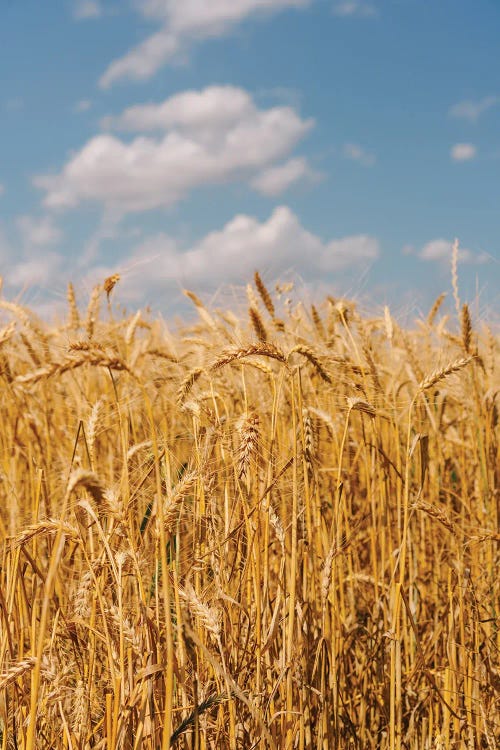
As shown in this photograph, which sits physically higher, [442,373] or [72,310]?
[72,310]

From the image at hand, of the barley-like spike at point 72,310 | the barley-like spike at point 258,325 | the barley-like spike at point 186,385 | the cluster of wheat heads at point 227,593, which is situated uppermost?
the barley-like spike at point 72,310

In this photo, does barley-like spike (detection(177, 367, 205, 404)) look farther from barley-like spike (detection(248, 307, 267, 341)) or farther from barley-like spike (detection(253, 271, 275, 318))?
barley-like spike (detection(253, 271, 275, 318))

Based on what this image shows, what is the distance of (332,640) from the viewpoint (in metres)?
1.60

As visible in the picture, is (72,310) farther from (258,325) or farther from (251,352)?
(251,352)

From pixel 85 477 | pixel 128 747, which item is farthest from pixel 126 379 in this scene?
pixel 85 477

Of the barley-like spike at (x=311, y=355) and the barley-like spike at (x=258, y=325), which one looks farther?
the barley-like spike at (x=258, y=325)

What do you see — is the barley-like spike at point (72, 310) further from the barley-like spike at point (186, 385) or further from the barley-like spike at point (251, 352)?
the barley-like spike at point (251, 352)

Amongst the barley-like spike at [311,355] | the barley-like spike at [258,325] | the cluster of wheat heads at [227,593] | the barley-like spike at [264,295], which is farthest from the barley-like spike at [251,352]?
the barley-like spike at [264,295]

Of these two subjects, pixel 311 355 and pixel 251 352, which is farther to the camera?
pixel 311 355

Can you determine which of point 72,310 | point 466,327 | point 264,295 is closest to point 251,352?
point 264,295

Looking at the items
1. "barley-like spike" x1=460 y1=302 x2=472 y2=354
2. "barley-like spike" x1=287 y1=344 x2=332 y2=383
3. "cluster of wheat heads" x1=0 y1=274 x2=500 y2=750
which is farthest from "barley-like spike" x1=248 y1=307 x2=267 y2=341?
"barley-like spike" x1=460 y1=302 x2=472 y2=354

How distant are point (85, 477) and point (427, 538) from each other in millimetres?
2116

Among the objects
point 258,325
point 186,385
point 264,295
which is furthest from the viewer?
point 264,295

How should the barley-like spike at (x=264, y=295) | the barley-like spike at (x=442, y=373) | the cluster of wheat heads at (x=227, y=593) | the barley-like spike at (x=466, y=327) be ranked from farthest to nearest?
the barley-like spike at (x=466, y=327) < the barley-like spike at (x=264, y=295) < the barley-like spike at (x=442, y=373) < the cluster of wheat heads at (x=227, y=593)
